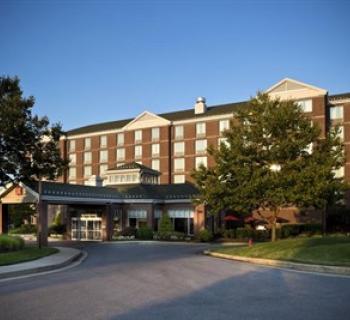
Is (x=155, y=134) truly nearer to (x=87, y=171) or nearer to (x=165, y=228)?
(x=87, y=171)

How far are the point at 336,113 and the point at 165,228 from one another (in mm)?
28763

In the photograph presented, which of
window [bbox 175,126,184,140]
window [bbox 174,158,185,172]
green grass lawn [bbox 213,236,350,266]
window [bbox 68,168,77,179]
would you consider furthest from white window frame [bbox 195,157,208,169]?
green grass lawn [bbox 213,236,350,266]

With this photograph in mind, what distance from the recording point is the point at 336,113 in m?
59.9

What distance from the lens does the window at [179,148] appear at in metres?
71.4

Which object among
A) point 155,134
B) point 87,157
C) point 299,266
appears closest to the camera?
point 299,266

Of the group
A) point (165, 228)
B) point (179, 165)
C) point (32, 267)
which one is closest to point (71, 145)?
point (179, 165)

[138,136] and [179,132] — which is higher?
[179,132]

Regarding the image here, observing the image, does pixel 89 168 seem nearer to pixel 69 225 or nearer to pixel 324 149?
pixel 69 225

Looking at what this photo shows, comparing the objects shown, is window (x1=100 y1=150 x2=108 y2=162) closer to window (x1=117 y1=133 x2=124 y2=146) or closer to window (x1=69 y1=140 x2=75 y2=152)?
window (x1=117 y1=133 x2=124 y2=146)

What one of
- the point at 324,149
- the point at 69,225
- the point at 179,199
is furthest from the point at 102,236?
the point at 324,149

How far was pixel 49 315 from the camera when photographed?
33.1 ft

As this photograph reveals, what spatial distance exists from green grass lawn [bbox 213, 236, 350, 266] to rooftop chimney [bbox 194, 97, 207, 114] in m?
46.6

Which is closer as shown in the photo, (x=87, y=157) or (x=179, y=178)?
(x=179, y=178)

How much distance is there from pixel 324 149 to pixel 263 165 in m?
4.41
